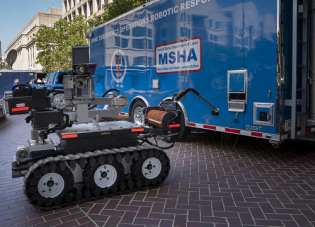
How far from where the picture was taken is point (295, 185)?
16.1 feet

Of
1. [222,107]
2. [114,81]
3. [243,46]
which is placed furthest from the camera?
[114,81]

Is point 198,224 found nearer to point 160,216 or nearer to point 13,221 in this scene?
point 160,216

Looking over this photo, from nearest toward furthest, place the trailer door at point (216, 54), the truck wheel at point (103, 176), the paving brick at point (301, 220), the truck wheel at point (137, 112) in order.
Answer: the paving brick at point (301, 220)
the truck wheel at point (103, 176)
the trailer door at point (216, 54)
the truck wheel at point (137, 112)

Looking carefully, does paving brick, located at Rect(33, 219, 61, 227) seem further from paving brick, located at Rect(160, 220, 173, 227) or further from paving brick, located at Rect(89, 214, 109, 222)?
paving brick, located at Rect(160, 220, 173, 227)

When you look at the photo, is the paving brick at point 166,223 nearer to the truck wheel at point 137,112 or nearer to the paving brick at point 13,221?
the paving brick at point 13,221

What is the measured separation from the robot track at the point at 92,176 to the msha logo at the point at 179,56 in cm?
321

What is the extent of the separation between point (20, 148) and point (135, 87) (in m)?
5.53

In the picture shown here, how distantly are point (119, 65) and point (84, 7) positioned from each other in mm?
48433

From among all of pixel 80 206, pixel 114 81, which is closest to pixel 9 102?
pixel 80 206

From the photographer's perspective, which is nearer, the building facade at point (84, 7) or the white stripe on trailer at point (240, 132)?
the white stripe on trailer at point (240, 132)

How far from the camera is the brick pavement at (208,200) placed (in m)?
3.76

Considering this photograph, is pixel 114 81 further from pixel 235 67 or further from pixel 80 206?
pixel 80 206

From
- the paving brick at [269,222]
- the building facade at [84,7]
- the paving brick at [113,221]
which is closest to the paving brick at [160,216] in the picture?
the paving brick at [113,221]

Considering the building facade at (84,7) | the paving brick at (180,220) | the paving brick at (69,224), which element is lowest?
the paving brick at (69,224)
